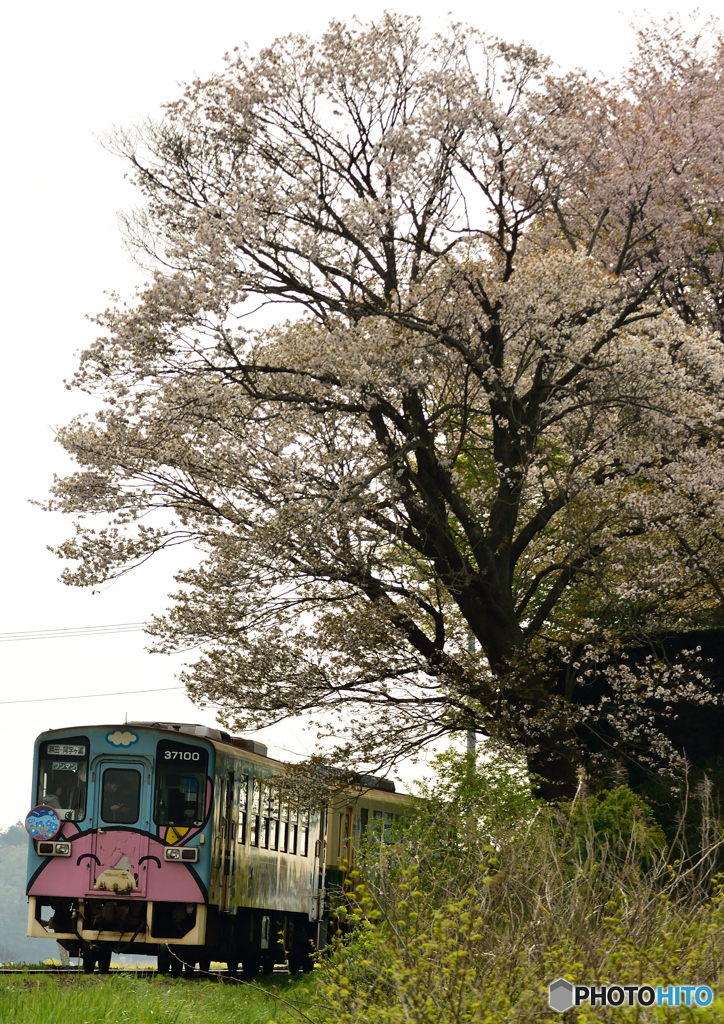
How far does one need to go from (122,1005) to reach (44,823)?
6350 mm

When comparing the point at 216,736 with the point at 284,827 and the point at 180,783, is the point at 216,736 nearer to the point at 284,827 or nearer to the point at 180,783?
the point at 180,783

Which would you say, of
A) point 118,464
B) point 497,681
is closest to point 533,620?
point 497,681

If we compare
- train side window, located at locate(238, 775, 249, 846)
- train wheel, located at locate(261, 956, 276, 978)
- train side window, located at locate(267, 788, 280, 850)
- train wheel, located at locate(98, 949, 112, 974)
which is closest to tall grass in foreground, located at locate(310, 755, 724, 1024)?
train side window, located at locate(238, 775, 249, 846)

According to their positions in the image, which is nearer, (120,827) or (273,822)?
(120,827)

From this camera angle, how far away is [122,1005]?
8.03 meters

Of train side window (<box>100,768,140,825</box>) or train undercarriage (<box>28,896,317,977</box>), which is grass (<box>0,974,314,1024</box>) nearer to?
train undercarriage (<box>28,896,317,977</box>)

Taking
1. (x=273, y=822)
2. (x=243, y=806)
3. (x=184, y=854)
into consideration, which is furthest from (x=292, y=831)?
(x=184, y=854)

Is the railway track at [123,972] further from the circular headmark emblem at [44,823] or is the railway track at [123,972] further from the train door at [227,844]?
the circular headmark emblem at [44,823]

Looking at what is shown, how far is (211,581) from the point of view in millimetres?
15961

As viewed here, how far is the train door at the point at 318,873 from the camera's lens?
18812 millimetres

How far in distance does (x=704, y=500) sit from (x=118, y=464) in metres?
7.87

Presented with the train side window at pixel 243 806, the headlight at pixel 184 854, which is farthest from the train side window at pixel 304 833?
the headlight at pixel 184 854

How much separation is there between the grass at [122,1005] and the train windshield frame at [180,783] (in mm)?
3287

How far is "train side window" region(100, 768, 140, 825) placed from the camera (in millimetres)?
14031
